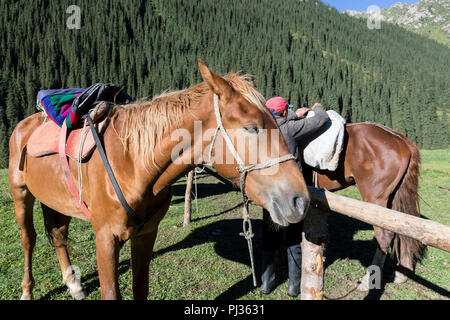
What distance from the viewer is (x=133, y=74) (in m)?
51.9

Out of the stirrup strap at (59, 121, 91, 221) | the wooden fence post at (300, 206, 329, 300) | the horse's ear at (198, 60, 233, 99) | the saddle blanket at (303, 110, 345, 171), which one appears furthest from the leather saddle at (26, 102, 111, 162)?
the saddle blanket at (303, 110, 345, 171)

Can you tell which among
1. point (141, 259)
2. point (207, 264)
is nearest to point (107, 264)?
point (141, 259)

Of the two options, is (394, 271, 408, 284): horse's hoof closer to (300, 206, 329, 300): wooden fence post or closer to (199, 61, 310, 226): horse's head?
(300, 206, 329, 300): wooden fence post

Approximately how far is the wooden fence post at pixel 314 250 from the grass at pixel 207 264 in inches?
62.6

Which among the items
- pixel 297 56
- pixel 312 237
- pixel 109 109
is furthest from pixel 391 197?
pixel 297 56

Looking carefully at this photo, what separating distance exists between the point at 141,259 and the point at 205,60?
2431 inches

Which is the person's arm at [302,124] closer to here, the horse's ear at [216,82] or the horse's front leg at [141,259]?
the horse's ear at [216,82]

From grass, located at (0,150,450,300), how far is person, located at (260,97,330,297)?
0.86ft

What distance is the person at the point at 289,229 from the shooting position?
3.11 m

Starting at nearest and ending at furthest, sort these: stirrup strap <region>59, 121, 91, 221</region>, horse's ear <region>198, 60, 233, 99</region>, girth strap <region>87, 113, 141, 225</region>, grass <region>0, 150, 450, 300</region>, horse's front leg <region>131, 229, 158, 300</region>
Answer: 1. horse's ear <region>198, 60, 233, 99</region>
2. girth strap <region>87, 113, 141, 225</region>
3. stirrup strap <region>59, 121, 91, 221</region>
4. horse's front leg <region>131, 229, 158, 300</region>
5. grass <region>0, 150, 450, 300</region>

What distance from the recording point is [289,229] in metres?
3.23

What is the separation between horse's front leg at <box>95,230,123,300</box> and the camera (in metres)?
1.93
